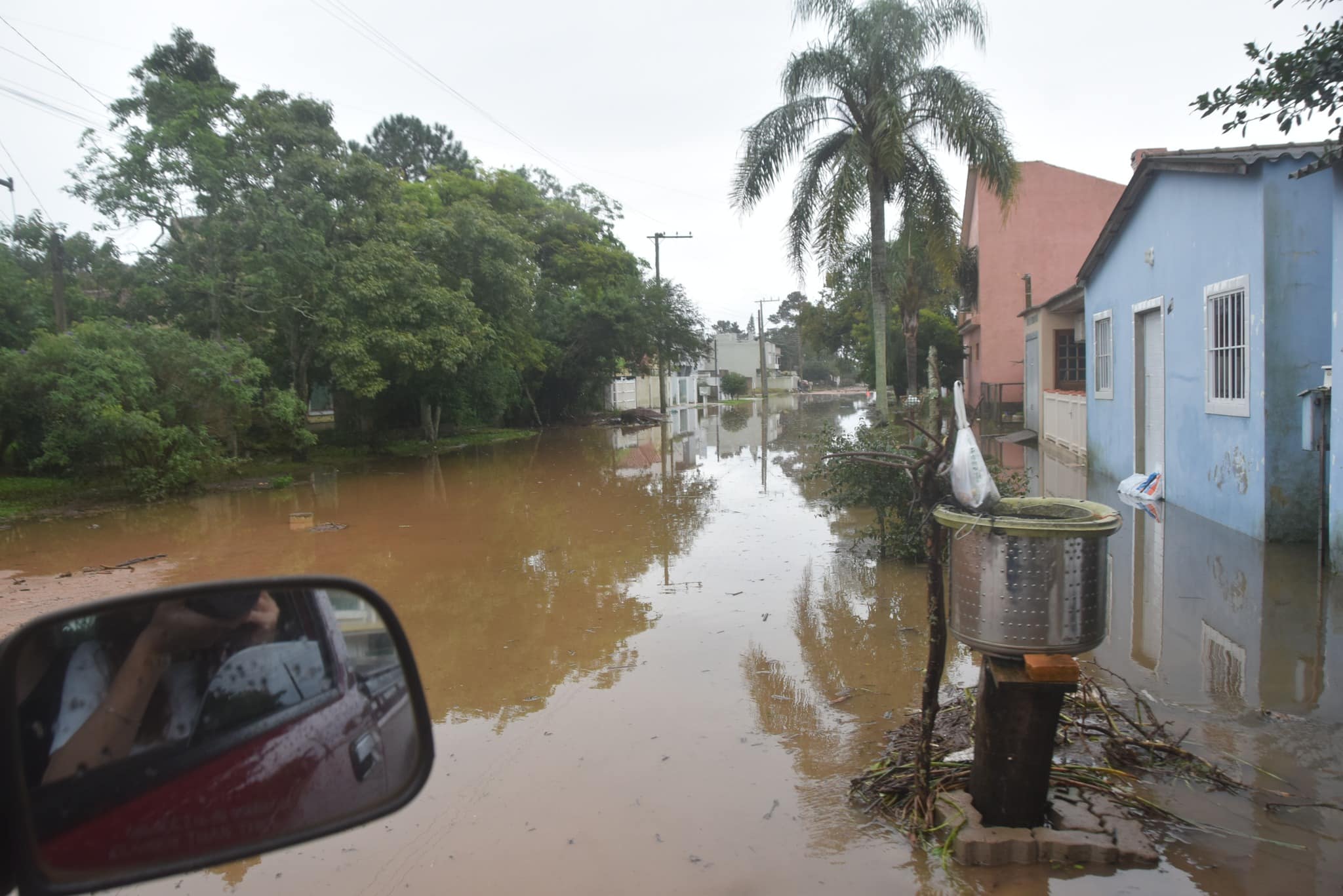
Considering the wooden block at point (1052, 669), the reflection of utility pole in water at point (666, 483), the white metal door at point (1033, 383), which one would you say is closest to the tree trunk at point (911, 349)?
the white metal door at point (1033, 383)

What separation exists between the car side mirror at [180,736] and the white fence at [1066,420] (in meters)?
16.3

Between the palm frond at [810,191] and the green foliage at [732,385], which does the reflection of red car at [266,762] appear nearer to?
the palm frond at [810,191]

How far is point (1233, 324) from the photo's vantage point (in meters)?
9.05

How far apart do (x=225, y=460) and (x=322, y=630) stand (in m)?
16.2

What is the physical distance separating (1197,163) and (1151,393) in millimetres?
3480

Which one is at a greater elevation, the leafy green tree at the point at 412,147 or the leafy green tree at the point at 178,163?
the leafy green tree at the point at 412,147

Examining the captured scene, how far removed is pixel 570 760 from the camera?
461 centimetres

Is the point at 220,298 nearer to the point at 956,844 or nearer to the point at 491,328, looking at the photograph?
the point at 491,328

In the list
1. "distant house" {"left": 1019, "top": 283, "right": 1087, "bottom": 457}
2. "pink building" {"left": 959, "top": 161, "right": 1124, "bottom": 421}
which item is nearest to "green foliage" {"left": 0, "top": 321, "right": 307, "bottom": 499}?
"distant house" {"left": 1019, "top": 283, "right": 1087, "bottom": 457}

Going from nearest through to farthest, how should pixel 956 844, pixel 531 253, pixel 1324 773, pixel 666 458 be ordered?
1. pixel 956 844
2. pixel 1324 773
3. pixel 666 458
4. pixel 531 253

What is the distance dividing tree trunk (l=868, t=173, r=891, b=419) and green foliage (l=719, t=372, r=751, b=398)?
5274 centimetres

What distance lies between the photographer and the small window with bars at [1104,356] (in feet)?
45.0

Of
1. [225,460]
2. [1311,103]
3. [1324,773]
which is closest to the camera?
[1324,773]

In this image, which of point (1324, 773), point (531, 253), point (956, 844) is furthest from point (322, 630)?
point (531, 253)
